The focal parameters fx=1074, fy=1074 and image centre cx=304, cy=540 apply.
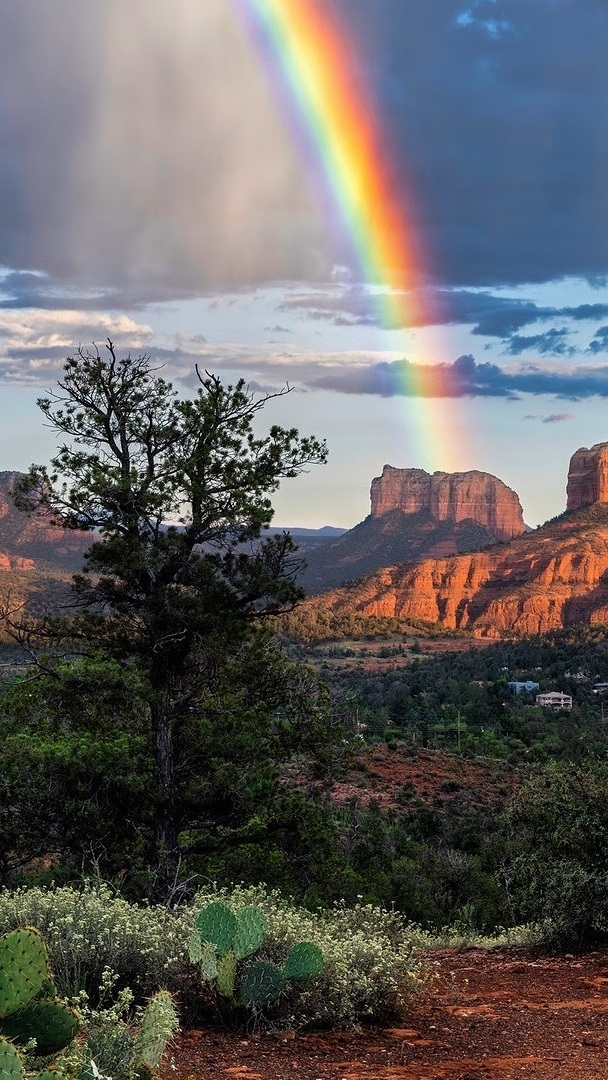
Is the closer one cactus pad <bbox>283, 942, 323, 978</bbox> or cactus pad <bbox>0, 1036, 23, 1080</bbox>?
cactus pad <bbox>0, 1036, 23, 1080</bbox>

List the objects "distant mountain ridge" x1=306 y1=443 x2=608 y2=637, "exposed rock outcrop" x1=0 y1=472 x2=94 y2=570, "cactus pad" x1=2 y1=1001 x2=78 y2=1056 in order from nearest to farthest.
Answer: "cactus pad" x1=2 y1=1001 x2=78 y2=1056, "exposed rock outcrop" x1=0 y1=472 x2=94 y2=570, "distant mountain ridge" x1=306 y1=443 x2=608 y2=637

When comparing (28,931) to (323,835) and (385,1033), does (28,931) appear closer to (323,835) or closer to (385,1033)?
(385,1033)

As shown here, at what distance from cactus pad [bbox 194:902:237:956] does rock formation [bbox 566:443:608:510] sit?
15346 centimetres

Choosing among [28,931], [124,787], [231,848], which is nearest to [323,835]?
[231,848]

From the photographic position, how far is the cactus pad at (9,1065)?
13.0 feet

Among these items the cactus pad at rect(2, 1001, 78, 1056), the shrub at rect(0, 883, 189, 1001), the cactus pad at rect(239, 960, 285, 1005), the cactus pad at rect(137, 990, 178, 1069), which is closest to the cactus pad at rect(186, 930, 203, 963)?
the shrub at rect(0, 883, 189, 1001)

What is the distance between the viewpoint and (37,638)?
15523 mm

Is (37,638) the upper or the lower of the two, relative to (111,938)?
upper

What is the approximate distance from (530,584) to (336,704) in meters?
128

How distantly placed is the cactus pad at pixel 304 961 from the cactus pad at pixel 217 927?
432 mm

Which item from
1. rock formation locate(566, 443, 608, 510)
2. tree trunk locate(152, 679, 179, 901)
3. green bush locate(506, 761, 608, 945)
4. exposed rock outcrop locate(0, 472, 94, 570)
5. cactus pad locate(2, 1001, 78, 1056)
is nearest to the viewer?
cactus pad locate(2, 1001, 78, 1056)

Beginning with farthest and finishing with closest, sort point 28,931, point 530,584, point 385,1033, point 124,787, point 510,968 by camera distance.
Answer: point 530,584 → point 124,787 → point 510,968 → point 385,1033 → point 28,931

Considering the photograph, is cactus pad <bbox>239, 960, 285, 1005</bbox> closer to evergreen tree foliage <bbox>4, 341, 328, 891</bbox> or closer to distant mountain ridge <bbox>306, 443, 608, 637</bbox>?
evergreen tree foliage <bbox>4, 341, 328, 891</bbox>

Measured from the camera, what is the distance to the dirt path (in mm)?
6145
